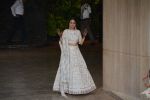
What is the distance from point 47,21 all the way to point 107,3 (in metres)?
10.4

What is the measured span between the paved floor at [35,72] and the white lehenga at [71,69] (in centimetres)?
21

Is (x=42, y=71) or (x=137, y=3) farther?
(x=42, y=71)

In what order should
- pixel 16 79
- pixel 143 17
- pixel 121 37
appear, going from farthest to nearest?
1. pixel 16 79
2. pixel 121 37
3. pixel 143 17

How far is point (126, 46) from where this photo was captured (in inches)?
456

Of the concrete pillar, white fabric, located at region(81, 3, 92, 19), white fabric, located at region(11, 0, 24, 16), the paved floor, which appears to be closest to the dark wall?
the paved floor

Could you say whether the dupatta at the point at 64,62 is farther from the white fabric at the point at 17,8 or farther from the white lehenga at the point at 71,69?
the white fabric at the point at 17,8

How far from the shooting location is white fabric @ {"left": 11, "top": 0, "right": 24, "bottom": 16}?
67.8 ft

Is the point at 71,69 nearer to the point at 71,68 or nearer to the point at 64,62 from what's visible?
the point at 71,68

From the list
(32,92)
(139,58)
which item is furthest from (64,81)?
(139,58)

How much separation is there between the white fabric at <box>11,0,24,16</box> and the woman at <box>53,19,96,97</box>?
883cm

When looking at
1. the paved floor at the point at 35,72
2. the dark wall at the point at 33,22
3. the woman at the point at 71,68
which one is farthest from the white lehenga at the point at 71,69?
the dark wall at the point at 33,22

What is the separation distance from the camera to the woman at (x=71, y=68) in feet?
39.6

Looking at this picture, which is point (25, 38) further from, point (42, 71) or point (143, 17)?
point (143, 17)

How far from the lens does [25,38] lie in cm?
2189
